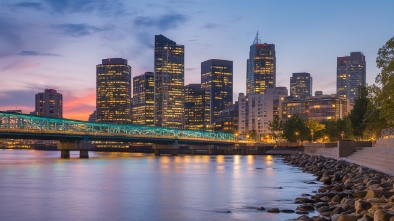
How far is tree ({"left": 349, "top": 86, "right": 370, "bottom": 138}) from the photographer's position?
12244 cm

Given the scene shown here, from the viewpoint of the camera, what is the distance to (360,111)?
12444 centimetres

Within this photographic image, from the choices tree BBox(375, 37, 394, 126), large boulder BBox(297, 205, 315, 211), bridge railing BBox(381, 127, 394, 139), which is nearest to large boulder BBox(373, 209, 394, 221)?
large boulder BBox(297, 205, 315, 211)

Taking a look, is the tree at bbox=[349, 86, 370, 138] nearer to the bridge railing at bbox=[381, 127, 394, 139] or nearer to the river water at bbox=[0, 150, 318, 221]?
the bridge railing at bbox=[381, 127, 394, 139]

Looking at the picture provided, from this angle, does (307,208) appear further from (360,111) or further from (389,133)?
(360,111)

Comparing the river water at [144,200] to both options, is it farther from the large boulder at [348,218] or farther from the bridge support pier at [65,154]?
the bridge support pier at [65,154]

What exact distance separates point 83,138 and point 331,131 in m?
80.5

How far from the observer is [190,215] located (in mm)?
31969

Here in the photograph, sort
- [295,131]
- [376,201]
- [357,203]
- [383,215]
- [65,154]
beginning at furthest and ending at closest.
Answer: [295,131] → [65,154] → [376,201] → [357,203] → [383,215]

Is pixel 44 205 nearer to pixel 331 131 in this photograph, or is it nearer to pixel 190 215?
pixel 190 215

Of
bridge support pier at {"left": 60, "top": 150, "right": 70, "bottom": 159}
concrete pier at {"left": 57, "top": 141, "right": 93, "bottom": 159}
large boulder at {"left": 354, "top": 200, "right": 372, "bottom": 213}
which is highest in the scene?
large boulder at {"left": 354, "top": 200, "right": 372, "bottom": 213}

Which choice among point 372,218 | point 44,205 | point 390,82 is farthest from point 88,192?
point 390,82

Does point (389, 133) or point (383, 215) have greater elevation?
point (389, 133)

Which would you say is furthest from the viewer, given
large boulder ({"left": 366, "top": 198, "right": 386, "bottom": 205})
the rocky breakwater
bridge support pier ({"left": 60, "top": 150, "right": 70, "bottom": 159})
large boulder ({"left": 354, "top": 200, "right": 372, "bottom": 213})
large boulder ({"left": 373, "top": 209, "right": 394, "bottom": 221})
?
bridge support pier ({"left": 60, "top": 150, "right": 70, "bottom": 159})

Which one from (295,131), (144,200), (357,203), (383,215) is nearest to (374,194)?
(357,203)
